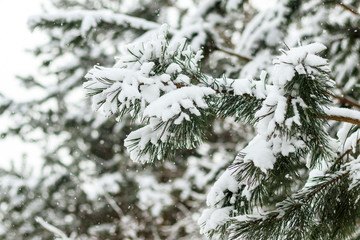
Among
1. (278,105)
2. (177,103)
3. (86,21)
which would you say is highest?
(86,21)

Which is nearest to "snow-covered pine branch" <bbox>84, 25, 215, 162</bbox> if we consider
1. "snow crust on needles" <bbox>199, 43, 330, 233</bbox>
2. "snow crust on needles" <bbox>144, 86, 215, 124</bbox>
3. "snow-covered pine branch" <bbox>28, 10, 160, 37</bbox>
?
"snow crust on needles" <bbox>144, 86, 215, 124</bbox>

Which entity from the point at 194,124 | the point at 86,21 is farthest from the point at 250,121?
the point at 86,21

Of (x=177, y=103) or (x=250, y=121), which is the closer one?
(x=177, y=103)

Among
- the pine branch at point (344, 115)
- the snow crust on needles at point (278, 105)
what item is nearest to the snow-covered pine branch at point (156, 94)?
the snow crust on needles at point (278, 105)

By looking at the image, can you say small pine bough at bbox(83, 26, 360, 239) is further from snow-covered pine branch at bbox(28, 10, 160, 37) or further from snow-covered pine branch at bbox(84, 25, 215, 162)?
snow-covered pine branch at bbox(28, 10, 160, 37)

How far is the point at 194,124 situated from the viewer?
3.17ft

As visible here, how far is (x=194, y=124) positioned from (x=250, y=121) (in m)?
0.24

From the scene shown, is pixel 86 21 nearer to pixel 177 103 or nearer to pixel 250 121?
pixel 250 121

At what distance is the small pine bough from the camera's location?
83 centimetres

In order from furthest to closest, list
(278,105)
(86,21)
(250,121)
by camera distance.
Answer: (86,21) → (250,121) → (278,105)

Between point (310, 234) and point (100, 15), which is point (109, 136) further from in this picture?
point (310, 234)

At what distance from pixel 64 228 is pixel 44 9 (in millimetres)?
4367

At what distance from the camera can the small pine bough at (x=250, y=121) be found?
0.83 m

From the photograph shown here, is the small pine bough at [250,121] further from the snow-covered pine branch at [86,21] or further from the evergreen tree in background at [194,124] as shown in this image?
the snow-covered pine branch at [86,21]
